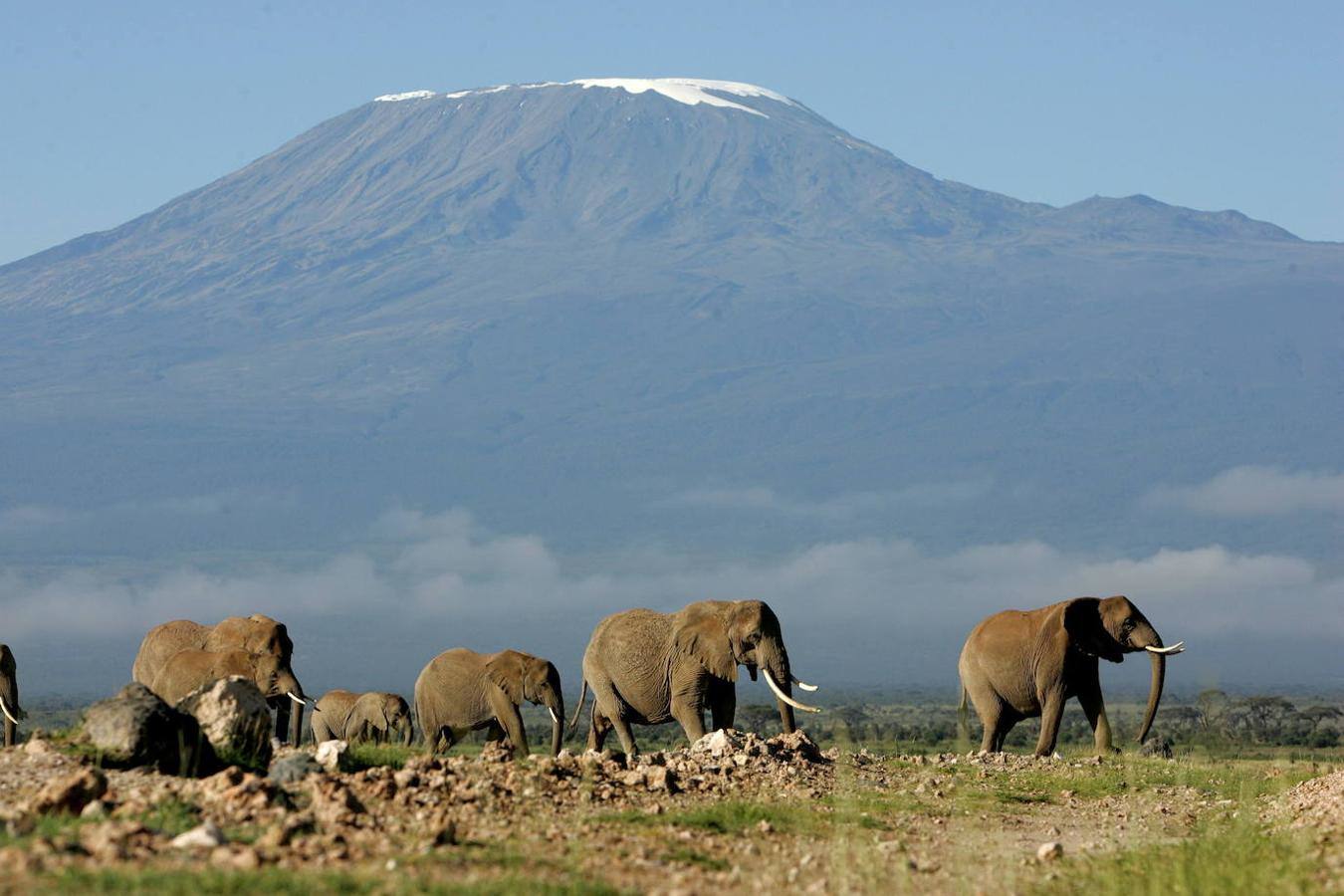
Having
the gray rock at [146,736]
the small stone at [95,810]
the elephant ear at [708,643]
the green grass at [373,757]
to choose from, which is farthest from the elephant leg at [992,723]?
the small stone at [95,810]

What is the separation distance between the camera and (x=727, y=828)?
1830 centimetres

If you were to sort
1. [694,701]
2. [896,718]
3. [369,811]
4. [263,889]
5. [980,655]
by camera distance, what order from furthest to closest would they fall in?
[896,718] < [980,655] < [694,701] < [369,811] < [263,889]

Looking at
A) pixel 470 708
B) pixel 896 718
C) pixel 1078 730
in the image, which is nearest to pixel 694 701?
pixel 470 708

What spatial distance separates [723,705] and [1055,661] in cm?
552

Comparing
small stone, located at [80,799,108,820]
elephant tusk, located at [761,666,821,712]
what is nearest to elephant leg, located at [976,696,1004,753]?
elephant tusk, located at [761,666,821,712]

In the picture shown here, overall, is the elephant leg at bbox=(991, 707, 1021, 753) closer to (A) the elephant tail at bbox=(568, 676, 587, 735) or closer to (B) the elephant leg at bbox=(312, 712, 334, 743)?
(A) the elephant tail at bbox=(568, 676, 587, 735)

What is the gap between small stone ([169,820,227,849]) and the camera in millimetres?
13898

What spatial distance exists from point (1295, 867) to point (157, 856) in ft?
30.9

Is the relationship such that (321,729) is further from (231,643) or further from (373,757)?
(373,757)

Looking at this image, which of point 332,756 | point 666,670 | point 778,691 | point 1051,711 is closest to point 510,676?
A: point 666,670

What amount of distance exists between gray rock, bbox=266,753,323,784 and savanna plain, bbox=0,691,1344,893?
0.06 m

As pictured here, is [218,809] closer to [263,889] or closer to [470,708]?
[263,889]

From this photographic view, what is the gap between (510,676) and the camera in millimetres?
32812

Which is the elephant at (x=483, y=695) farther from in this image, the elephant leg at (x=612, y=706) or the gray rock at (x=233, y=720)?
the gray rock at (x=233, y=720)
